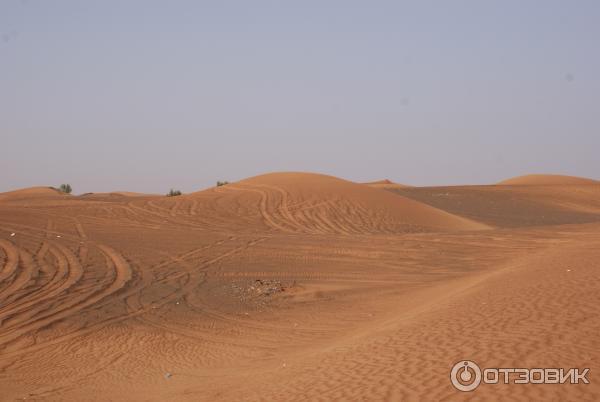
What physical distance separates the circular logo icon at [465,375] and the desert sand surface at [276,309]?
0.10 meters

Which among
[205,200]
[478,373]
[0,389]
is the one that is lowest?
[0,389]

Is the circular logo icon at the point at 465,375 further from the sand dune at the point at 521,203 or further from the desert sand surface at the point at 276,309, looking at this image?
the sand dune at the point at 521,203

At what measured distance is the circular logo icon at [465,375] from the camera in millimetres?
6251

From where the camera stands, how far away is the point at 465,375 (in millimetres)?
6566

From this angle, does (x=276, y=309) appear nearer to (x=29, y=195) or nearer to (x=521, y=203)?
(x=521, y=203)

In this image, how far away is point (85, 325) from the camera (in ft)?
39.1

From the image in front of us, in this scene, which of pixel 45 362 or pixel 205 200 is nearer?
pixel 45 362

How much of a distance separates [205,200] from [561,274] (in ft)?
75.6

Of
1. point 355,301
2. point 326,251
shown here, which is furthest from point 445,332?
point 326,251

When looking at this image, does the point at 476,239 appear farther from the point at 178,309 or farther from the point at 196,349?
the point at 196,349

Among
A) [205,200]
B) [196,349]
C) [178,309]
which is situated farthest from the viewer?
[205,200]

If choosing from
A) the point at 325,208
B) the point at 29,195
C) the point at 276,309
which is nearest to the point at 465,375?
the point at 276,309

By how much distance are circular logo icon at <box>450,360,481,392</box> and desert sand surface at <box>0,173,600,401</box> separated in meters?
0.10

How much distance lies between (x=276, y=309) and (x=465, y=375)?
24.4 feet
